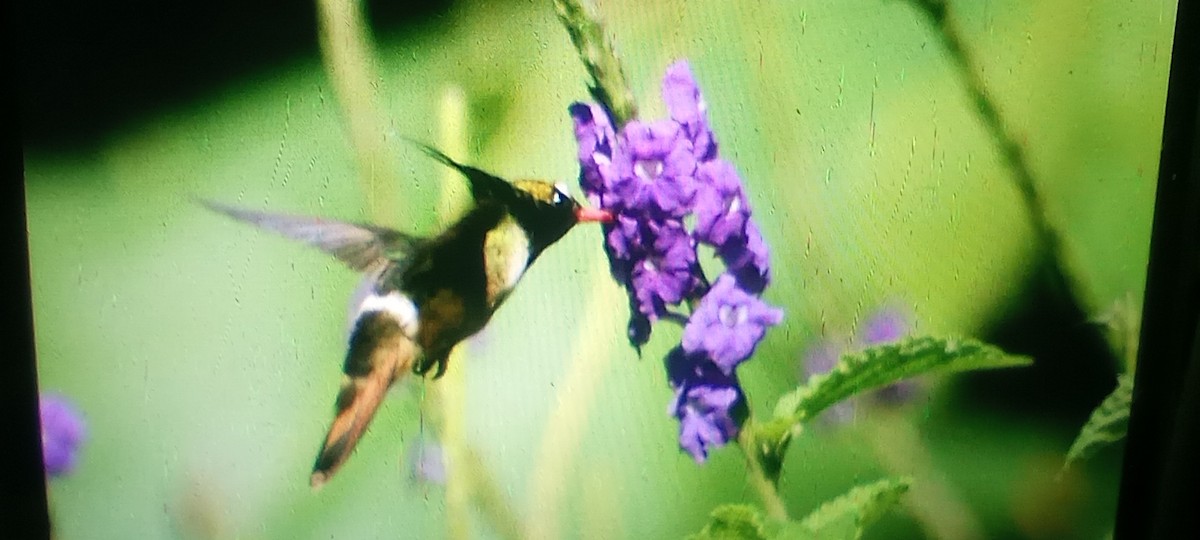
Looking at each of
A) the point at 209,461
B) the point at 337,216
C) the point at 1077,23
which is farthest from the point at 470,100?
the point at 1077,23

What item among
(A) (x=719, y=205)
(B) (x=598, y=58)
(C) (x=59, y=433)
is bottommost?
(C) (x=59, y=433)

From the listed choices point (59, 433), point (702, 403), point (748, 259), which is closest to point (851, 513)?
point (702, 403)

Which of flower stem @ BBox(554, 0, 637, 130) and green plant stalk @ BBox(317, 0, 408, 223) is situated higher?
flower stem @ BBox(554, 0, 637, 130)

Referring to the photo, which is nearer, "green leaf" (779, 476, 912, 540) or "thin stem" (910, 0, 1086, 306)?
"thin stem" (910, 0, 1086, 306)

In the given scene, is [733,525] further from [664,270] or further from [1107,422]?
[1107,422]

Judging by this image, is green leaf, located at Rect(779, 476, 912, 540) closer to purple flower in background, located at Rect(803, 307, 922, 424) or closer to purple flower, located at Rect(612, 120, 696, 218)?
purple flower in background, located at Rect(803, 307, 922, 424)

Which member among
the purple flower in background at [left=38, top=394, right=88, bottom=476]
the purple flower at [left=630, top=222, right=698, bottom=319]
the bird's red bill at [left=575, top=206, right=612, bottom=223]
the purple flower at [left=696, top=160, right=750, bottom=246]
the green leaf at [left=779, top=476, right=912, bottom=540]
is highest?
the purple flower at [left=696, top=160, right=750, bottom=246]

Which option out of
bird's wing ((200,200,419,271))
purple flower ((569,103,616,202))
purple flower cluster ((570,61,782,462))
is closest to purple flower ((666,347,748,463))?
purple flower cluster ((570,61,782,462))

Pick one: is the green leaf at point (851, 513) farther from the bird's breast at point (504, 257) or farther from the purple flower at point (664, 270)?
the bird's breast at point (504, 257)
